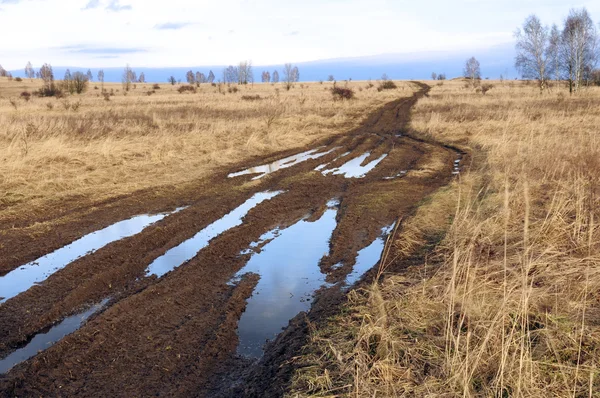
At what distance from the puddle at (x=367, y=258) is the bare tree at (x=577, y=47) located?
38804mm

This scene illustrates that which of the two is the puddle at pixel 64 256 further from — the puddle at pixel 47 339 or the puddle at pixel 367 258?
the puddle at pixel 367 258

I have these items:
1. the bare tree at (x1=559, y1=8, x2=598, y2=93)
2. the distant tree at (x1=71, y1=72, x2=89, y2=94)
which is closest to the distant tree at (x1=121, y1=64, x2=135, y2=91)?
the distant tree at (x1=71, y1=72, x2=89, y2=94)

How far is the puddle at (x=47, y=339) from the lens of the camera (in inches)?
165

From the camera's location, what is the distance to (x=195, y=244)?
23.8 ft

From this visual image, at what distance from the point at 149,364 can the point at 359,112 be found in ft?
88.8

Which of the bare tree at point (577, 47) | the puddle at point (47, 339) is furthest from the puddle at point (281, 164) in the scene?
the bare tree at point (577, 47)

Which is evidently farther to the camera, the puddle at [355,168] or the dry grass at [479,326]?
the puddle at [355,168]

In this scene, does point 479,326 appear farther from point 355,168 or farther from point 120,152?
point 120,152

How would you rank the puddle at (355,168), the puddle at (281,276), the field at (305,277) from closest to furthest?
the field at (305,277)
the puddle at (281,276)
the puddle at (355,168)

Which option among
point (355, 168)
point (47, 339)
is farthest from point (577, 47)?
point (47, 339)

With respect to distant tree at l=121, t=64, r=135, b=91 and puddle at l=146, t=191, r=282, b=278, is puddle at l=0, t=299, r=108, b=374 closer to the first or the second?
puddle at l=146, t=191, r=282, b=278

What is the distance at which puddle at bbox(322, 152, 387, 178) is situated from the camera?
12.4 meters

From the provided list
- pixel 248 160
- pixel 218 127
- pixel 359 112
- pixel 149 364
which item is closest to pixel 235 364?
pixel 149 364

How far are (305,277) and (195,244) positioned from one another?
1.98 m
